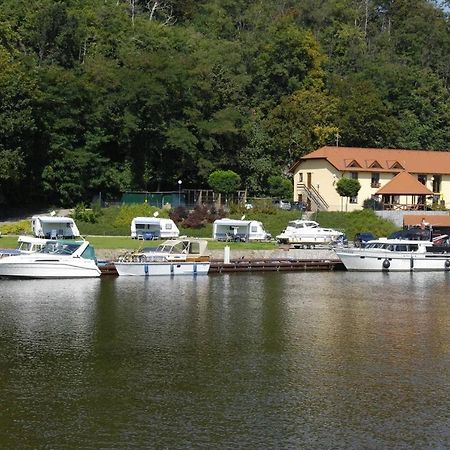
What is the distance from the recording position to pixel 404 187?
2950 inches

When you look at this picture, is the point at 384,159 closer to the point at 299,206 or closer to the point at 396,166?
the point at 396,166

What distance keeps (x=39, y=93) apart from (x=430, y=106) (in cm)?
4889

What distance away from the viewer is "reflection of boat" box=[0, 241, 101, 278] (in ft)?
157

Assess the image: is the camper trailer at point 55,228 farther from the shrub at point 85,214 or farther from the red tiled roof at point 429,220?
the red tiled roof at point 429,220

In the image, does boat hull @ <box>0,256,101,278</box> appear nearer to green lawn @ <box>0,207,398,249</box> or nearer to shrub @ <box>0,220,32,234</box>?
green lawn @ <box>0,207,398,249</box>

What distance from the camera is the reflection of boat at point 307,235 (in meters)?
62.4

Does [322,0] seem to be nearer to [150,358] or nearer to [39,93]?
[39,93]

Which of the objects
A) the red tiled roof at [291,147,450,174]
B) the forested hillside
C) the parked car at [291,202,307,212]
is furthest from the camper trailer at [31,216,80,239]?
the red tiled roof at [291,147,450,174]

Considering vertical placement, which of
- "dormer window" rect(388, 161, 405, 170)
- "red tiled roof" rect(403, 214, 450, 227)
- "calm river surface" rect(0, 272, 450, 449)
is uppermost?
"dormer window" rect(388, 161, 405, 170)

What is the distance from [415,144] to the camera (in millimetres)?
91750

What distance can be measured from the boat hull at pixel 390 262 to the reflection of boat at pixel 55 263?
18.0 m

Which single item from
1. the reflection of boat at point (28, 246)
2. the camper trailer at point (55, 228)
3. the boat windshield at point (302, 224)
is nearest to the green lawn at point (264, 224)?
the camper trailer at point (55, 228)

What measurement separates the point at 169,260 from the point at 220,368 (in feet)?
79.4

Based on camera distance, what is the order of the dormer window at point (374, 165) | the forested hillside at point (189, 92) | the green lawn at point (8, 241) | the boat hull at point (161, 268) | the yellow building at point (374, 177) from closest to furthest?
1. the boat hull at point (161, 268)
2. the green lawn at point (8, 241)
3. the forested hillside at point (189, 92)
4. the yellow building at point (374, 177)
5. the dormer window at point (374, 165)
